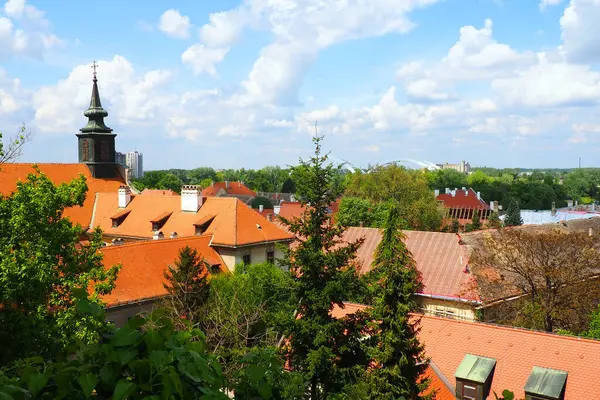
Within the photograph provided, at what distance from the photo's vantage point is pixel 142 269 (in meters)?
27.6

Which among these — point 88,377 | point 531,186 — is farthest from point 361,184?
point 531,186

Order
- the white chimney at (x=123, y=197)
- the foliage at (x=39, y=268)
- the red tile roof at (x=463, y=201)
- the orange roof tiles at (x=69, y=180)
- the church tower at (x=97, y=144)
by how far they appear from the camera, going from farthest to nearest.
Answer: the red tile roof at (x=463, y=201) → the church tower at (x=97, y=144) → the white chimney at (x=123, y=197) → the orange roof tiles at (x=69, y=180) → the foliage at (x=39, y=268)

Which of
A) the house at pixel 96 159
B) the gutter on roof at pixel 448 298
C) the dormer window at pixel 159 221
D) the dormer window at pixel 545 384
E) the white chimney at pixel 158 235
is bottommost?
the gutter on roof at pixel 448 298

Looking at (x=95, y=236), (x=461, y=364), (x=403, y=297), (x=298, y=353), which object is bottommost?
(x=461, y=364)

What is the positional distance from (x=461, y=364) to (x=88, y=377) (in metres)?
15.9

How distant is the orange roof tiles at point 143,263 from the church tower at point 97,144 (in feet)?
60.8

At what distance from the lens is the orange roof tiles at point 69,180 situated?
38.2 m

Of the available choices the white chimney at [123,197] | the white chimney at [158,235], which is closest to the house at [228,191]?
the white chimney at [123,197]

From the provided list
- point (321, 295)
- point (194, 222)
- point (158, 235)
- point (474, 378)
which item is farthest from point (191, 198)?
point (474, 378)

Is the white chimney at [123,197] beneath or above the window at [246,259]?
above

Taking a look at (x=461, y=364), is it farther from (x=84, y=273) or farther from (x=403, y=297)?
(x=84, y=273)

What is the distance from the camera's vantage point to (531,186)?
114438 millimetres

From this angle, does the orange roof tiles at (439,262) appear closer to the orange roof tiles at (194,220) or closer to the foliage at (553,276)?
the foliage at (553,276)

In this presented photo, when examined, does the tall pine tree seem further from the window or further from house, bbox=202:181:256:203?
house, bbox=202:181:256:203
